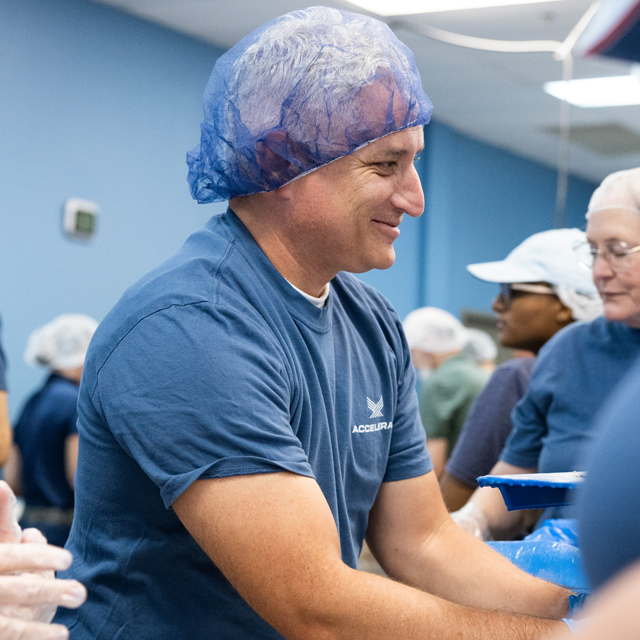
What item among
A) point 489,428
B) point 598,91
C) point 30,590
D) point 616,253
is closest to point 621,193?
point 616,253

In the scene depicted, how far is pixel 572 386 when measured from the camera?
1843 mm

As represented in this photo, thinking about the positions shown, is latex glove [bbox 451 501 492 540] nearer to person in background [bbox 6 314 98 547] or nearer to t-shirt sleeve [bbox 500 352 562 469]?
t-shirt sleeve [bbox 500 352 562 469]

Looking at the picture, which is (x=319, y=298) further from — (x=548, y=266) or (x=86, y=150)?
(x=86, y=150)

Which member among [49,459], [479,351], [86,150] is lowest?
[49,459]

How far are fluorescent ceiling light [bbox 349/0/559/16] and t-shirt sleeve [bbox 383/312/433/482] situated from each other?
3373mm

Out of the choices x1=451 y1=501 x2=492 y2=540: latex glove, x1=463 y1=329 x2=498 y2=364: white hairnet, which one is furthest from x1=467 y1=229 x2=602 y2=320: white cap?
x1=463 y1=329 x2=498 y2=364: white hairnet

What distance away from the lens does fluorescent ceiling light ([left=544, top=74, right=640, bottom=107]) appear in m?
5.39

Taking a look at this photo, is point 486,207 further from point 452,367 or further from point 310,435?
point 310,435

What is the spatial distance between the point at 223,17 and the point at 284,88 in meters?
3.72

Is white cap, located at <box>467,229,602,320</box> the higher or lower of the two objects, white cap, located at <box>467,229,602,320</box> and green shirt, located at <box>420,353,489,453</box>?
the higher

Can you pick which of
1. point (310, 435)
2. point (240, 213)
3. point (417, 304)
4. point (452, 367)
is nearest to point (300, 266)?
point (240, 213)

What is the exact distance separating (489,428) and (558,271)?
47 cm

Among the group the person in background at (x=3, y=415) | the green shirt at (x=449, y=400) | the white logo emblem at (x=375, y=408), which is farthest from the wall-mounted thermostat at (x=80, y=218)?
the white logo emblem at (x=375, y=408)

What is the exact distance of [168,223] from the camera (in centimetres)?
473
